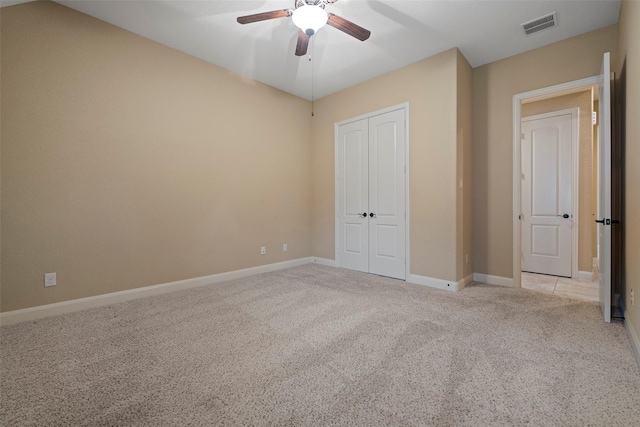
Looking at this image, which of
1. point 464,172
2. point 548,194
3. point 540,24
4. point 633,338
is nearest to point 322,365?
point 633,338

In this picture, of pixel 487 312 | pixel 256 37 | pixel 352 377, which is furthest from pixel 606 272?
pixel 256 37

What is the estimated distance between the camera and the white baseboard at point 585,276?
156 inches

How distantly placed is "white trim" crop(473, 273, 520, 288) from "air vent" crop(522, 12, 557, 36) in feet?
9.49

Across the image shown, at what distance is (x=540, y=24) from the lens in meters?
2.92

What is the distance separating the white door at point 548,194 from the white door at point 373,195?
2.24 metres

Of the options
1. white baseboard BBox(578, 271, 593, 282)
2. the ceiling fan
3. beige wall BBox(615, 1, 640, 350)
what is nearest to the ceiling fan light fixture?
the ceiling fan

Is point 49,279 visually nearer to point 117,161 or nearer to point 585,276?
point 117,161

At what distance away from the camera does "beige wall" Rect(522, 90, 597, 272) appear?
13.1ft

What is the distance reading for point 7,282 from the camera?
8.11ft

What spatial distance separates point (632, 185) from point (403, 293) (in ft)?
7.19

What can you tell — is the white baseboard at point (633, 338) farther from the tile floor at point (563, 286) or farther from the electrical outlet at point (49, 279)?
the electrical outlet at point (49, 279)

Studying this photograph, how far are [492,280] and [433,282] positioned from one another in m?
0.83

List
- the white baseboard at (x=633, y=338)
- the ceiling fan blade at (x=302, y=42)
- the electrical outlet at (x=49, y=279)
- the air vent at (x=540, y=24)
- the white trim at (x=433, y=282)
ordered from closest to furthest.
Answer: the white baseboard at (x=633, y=338), the ceiling fan blade at (x=302, y=42), the electrical outlet at (x=49, y=279), the air vent at (x=540, y=24), the white trim at (x=433, y=282)

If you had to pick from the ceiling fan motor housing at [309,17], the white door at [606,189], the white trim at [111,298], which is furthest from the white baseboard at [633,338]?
the white trim at [111,298]
